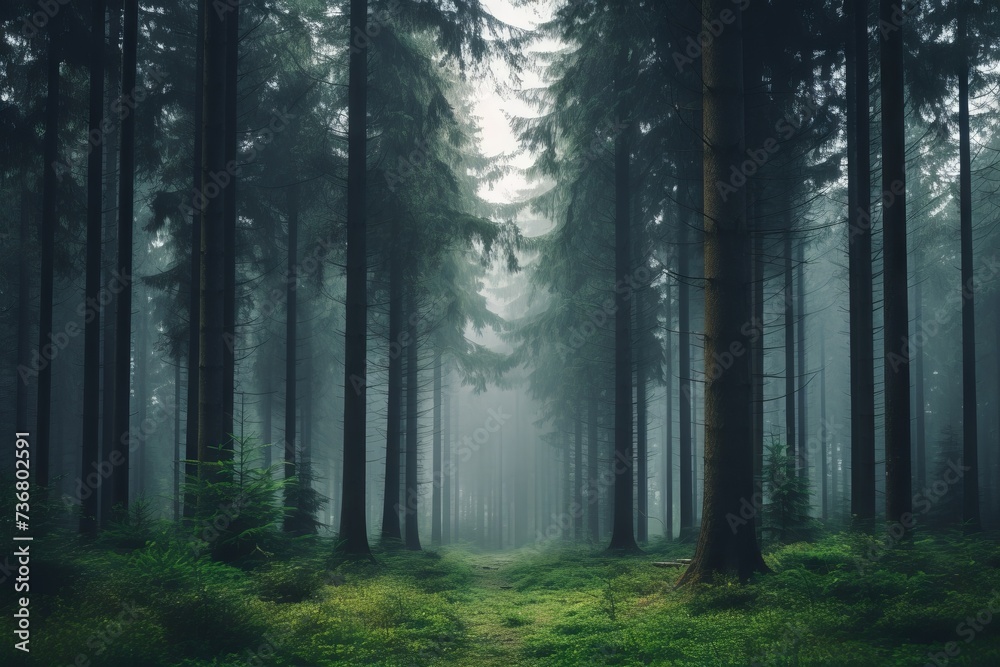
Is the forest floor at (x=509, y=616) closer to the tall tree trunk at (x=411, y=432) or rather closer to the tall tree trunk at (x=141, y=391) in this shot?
the tall tree trunk at (x=411, y=432)

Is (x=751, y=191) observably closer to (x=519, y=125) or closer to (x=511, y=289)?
(x=519, y=125)

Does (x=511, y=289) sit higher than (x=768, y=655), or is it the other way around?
(x=511, y=289)

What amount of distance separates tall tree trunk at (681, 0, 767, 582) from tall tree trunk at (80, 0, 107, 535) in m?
10.6

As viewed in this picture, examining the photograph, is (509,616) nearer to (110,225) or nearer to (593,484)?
(593,484)

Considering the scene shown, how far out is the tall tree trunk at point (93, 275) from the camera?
460 inches

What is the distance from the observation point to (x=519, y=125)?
17266 millimetres

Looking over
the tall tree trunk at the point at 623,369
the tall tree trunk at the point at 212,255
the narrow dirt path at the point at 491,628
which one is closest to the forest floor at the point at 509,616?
the narrow dirt path at the point at 491,628

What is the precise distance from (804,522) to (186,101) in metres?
16.3

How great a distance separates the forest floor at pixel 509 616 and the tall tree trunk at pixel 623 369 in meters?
5.60

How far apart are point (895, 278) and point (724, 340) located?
3.16 metres

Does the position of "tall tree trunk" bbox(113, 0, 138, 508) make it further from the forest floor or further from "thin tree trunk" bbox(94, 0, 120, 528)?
the forest floor

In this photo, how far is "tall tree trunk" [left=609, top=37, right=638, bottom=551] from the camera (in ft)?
48.7

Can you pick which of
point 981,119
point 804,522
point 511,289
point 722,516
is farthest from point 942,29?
point 511,289

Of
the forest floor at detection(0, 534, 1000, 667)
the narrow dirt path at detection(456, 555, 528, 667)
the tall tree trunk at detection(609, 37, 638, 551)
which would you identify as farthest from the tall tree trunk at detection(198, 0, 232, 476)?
the tall tree trunk at detection(609, 37, 638, 551)
